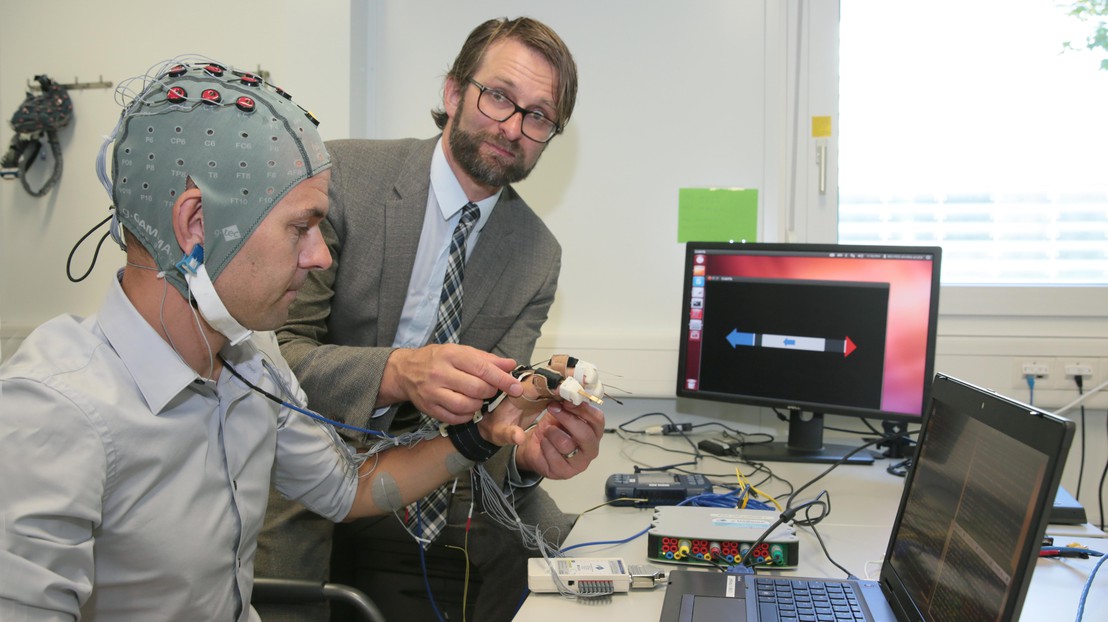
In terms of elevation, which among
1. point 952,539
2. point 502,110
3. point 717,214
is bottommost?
point 952,539


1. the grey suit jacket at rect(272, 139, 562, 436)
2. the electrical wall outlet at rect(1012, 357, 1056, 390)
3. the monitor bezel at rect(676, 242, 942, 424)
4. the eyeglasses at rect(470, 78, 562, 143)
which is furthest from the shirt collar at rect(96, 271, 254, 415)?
the electrical wall outlet at rect(1012, 357, 1056, 390)

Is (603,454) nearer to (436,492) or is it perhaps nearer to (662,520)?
(436,492)

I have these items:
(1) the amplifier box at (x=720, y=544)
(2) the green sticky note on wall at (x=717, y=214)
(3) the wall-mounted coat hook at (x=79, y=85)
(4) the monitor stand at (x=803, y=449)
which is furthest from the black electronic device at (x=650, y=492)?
(3) the wall-mounted coat hook at (x=79, y=85)

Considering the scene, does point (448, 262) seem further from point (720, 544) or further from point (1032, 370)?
point (1032, 370)

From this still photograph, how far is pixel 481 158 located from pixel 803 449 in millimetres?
1169

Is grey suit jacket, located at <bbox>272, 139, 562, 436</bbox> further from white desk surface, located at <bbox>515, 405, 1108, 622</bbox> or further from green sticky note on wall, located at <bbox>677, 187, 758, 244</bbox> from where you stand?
green sticky note on wall, located at <bbox>677, 187, 758, 244</bbox>

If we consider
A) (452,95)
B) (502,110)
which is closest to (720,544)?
(502,110)

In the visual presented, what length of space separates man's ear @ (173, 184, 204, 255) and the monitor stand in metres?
1.50

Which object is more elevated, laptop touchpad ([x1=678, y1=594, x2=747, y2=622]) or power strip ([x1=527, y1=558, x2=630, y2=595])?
power strip ([x1=527, y1=558, x2=630, y2=595])

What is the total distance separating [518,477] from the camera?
4.90 ft

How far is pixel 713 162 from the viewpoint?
2.47 meters

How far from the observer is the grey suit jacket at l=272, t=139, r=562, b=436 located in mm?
1476

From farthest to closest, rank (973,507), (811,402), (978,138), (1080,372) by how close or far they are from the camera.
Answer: (978,138) → (1080,372) → (811,402) → (973,507)

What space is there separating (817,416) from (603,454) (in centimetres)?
60
